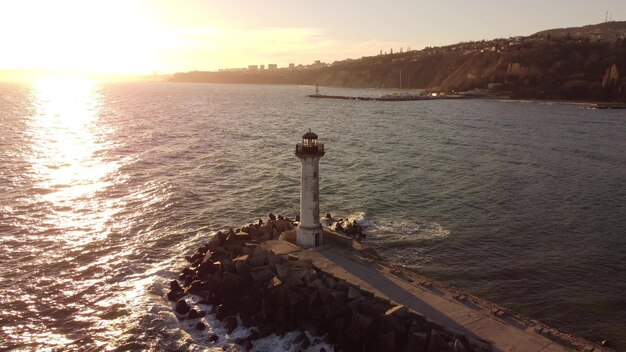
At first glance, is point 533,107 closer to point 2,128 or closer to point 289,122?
point 289,122

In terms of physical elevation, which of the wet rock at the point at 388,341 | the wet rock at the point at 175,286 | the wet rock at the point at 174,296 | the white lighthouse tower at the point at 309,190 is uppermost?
the white lighthouse tower at the point at 309,190

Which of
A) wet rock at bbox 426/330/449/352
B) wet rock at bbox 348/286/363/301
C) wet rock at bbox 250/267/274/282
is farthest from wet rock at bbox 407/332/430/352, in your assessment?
wet rock at bbox 250/267/274/282

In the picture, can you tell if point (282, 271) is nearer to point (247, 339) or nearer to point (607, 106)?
point (247, 339)

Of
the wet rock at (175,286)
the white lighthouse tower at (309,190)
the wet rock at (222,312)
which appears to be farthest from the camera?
the white lighthouse tower at (309,190)

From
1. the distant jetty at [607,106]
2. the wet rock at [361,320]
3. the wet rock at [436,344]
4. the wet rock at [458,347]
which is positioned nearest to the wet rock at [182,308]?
the wet rock at [361,320]

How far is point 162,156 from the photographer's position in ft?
161

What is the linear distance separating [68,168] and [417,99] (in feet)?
335

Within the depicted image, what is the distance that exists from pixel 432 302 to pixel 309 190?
270 inches

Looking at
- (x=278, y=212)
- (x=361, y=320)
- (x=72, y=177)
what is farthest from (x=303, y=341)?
(x=72, y=177)

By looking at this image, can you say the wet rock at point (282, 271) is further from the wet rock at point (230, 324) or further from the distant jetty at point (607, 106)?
the distant jetty at point (607, 106)

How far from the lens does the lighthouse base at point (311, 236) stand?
20859mm

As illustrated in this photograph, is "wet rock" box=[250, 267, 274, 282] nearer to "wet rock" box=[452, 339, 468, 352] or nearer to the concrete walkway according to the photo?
the concrete walkway

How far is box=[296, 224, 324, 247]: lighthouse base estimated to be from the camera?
68.4 ft

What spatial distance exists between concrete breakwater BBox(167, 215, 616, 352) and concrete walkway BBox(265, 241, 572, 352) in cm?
3
